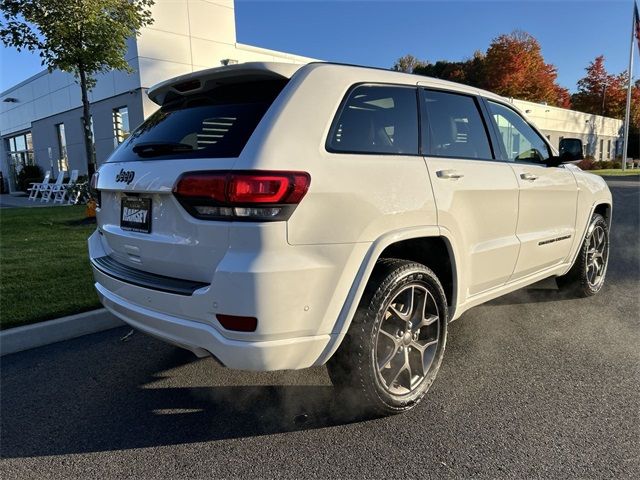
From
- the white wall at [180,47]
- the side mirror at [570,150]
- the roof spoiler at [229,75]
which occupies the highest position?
the white wall at [180,47]

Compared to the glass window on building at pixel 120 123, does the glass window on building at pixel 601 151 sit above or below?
below

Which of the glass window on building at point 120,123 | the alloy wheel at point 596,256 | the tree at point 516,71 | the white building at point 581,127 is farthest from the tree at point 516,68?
the alloy wheel at point 596,256

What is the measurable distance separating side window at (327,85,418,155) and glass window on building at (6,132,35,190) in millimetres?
27691

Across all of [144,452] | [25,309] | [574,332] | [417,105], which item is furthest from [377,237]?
[25,309]

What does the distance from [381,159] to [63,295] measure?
12.3 ft

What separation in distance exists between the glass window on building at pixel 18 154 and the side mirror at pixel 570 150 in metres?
27.7

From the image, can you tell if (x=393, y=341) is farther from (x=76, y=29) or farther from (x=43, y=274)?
(x=76, y=29)

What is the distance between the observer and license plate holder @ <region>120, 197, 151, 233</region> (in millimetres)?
2530

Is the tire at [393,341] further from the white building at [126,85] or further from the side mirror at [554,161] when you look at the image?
the white building at [126,85]

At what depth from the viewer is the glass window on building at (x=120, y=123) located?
54.7 feet

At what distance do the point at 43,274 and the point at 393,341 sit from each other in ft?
15.4

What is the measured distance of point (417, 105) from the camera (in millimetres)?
3010

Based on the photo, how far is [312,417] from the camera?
2.71 m

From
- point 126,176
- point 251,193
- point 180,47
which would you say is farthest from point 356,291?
point 180,47
